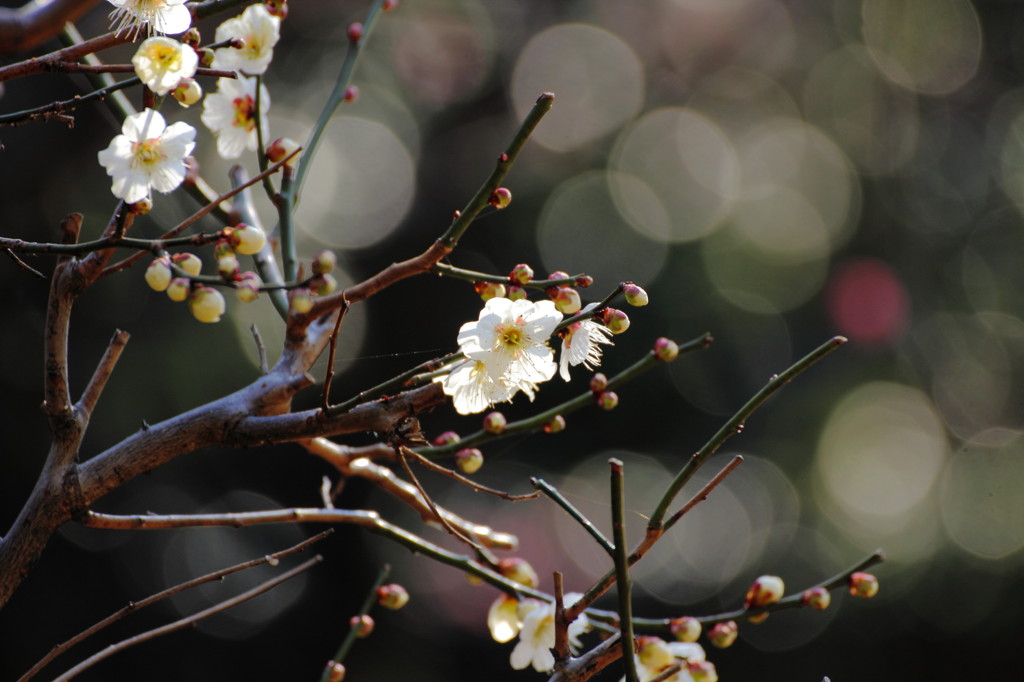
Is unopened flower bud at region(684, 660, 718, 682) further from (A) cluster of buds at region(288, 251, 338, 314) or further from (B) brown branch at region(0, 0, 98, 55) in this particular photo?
(B) brown branch at region(0, 0, 98, 55)

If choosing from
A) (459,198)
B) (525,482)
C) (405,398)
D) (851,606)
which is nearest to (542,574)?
(525,482)

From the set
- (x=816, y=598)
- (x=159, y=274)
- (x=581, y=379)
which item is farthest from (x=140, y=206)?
(x=581, y=379)

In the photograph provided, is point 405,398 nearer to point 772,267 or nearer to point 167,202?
point 167,202

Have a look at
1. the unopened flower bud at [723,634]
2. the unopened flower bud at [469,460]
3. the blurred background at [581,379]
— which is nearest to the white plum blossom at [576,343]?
the unopened flower bud at [469,460]

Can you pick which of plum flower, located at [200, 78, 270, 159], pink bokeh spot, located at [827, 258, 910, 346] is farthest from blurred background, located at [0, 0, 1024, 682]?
plum flower, located at [200, 78, 270, 159]

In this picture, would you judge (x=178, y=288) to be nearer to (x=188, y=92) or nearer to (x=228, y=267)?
(x=228, y=267)

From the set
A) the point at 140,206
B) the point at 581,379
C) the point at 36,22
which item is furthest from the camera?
the point at 581,379
